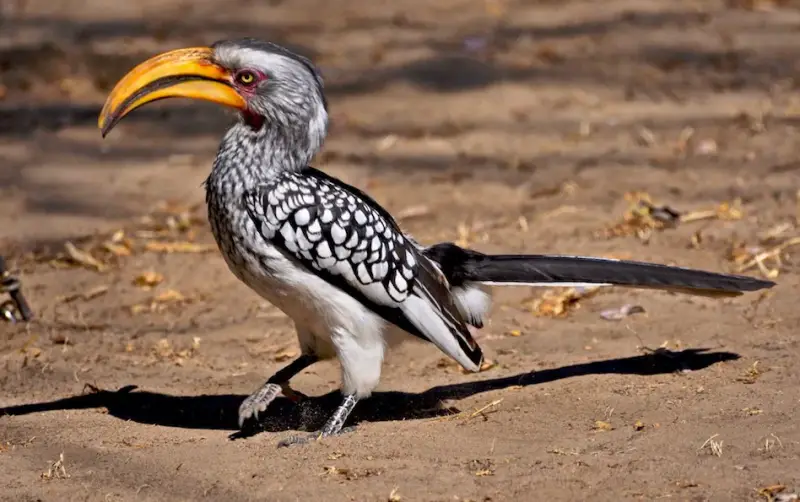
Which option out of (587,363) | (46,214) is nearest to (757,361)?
(587,363)

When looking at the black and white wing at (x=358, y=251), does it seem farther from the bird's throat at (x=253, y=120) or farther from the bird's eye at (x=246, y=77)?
the bird's eye at (x=246, y=77)

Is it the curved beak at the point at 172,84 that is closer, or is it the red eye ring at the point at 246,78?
the curved beak at the point at 172,84

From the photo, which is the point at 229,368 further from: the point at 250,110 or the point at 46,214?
the point at 46,214

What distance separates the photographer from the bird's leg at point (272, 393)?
4.49 m

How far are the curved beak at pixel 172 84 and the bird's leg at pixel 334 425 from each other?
3.80ft

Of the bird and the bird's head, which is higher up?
the bird's head

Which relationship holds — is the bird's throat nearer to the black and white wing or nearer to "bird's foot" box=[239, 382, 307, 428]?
the black and white wing

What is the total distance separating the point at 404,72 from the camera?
369 inches

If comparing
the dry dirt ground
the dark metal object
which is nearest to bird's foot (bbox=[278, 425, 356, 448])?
the dry dirt ground

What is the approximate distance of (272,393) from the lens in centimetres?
458

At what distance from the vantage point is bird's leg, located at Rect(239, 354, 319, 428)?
4.49 meters

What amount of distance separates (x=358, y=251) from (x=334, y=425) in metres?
0.64

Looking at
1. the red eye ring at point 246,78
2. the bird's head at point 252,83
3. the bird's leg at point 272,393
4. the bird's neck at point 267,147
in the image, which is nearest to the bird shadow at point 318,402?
the bird's leg at point 272,393

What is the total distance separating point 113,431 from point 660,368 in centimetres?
214
